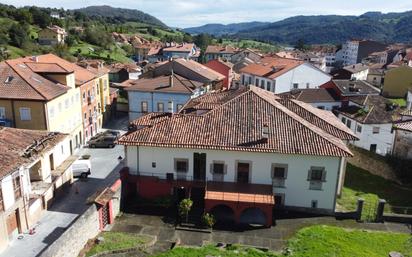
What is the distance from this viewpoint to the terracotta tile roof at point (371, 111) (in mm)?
46897

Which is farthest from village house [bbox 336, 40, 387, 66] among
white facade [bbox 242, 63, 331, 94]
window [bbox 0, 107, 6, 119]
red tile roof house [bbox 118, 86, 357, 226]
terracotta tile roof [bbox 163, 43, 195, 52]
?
window [bbox 0, 107, 6, 119]

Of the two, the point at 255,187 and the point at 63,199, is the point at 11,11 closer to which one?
the point at 63,199

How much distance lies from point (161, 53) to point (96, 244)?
4711 inches

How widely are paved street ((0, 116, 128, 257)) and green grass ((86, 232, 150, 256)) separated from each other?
4.08m

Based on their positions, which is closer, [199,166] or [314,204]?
[314,204]

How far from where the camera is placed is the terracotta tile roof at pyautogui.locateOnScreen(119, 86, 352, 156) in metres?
26.9

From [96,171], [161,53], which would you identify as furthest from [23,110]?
[161,53]

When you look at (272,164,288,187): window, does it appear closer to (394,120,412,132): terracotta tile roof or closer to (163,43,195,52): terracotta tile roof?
(394,120,412,132): terracotta tile roof

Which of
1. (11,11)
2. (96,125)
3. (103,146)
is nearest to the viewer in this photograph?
(103,146)

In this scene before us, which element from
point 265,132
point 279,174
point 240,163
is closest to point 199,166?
point 240,163

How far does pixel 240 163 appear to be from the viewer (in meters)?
27.7

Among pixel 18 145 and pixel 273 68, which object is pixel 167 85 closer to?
pixel 18 145

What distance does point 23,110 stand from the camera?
118 feet

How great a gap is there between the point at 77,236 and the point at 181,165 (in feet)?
31.4
